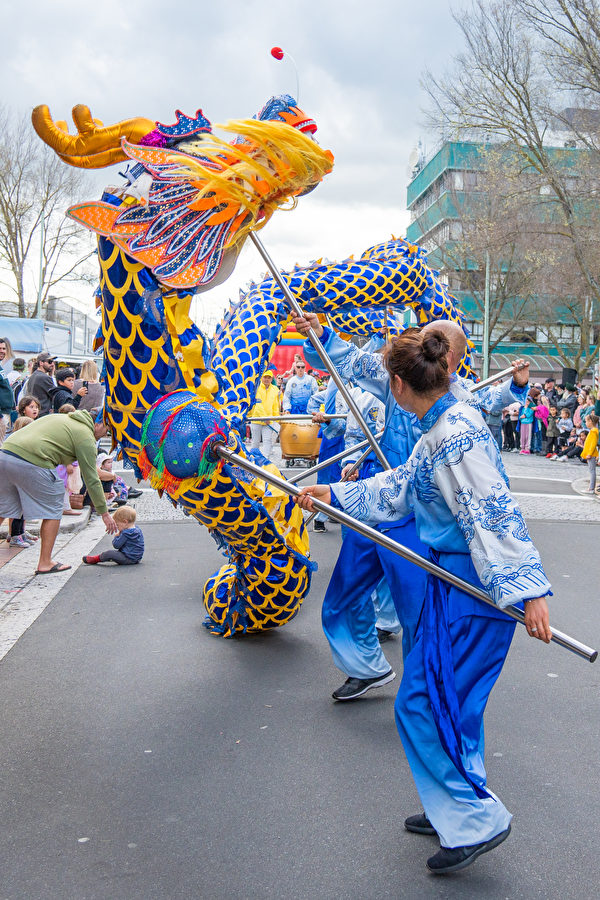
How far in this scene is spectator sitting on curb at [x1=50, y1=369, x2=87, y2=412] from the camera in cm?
978

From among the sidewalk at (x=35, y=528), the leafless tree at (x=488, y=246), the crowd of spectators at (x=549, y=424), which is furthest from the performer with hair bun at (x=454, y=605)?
the leafless tree at (x=488, y=246)

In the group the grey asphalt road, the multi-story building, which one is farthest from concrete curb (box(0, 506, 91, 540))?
the multi-story building

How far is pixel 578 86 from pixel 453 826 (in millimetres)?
16105

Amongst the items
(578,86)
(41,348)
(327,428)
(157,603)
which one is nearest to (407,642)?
(157,603)

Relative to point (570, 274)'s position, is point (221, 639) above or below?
below

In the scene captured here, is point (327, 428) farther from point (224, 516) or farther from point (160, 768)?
point (160, 768)

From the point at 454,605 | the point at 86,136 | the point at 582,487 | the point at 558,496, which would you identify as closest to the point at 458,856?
the point at 454,605

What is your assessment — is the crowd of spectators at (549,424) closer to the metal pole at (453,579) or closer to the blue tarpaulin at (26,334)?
the blue tarpaulin at (26,334)

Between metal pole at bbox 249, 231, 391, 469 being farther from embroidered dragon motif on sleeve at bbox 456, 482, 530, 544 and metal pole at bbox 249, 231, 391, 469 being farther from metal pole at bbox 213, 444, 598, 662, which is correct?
embroidered dragon motif on sleeve at bbox 456, 482, 530, 544

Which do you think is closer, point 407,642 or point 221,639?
point 407,642

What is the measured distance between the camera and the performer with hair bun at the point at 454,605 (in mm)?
2658

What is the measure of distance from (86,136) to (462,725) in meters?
2.88

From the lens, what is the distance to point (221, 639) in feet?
17.7

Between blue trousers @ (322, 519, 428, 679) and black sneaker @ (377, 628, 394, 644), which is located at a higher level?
blue trousers @ (322, 519, 428, 679)
